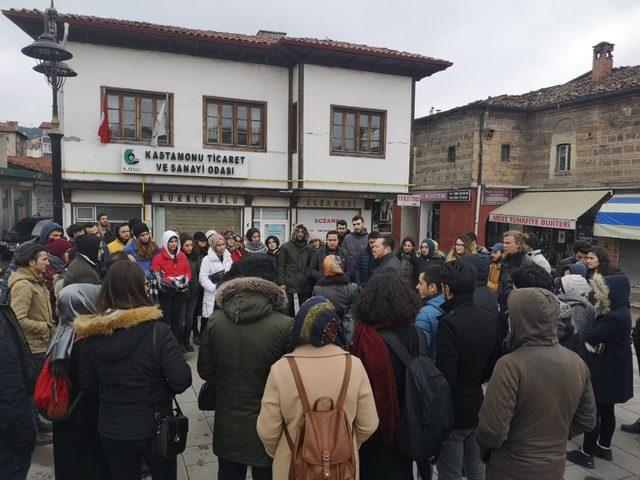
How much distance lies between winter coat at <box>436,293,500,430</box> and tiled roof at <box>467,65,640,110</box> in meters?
17.3

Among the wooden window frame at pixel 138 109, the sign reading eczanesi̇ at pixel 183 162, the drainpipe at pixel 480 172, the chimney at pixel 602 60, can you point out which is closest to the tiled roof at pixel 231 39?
the wooden window frame at pixel 138 109

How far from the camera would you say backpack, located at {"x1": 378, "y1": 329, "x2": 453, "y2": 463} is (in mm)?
2574

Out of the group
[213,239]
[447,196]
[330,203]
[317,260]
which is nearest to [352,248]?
[317,260]

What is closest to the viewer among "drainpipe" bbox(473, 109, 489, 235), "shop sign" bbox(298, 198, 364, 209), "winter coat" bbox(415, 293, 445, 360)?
"winter coat" bbox(415, 293, 445, 360)

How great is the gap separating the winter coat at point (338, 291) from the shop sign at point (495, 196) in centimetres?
Answer: 1750

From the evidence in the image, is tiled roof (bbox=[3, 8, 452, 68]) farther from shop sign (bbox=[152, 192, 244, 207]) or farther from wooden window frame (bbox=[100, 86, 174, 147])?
shop sign (bbox=[152, 192, 244, 207])

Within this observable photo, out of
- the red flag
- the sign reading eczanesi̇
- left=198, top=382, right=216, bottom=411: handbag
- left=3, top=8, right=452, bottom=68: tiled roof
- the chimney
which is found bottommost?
left=198, top=382, right=216, bottom=411: handbag

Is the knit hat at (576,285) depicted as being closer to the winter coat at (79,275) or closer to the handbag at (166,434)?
the handbag at (166,434)

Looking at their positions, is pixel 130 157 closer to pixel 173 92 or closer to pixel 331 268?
pixel 173 92

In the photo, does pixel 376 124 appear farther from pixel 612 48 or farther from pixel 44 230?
pixel 612 48

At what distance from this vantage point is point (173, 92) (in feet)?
40.9

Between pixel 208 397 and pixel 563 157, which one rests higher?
pixel 563 157

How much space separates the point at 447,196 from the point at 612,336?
18.7 m

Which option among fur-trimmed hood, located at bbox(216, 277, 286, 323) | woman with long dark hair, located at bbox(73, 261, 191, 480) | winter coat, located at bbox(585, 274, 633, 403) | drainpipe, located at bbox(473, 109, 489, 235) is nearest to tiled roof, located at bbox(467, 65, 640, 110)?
drainpipe, located at bbox(473, 109, 489, 235)
